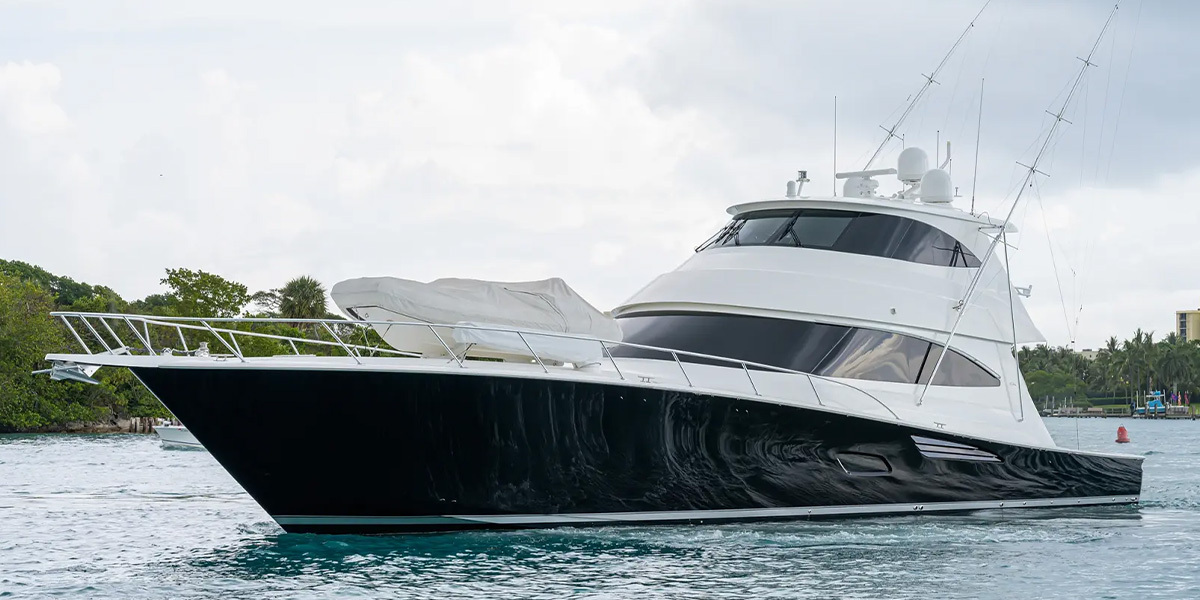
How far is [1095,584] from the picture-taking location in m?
10.1

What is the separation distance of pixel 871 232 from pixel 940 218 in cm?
122

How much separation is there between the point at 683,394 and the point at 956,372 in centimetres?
462

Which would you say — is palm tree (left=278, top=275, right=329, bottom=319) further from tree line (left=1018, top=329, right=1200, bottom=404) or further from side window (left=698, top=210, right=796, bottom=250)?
tree line (left=1018, top=329, right=1200, bottom=404)

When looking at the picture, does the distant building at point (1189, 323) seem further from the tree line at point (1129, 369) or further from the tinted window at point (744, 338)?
the tinted window at point (744, 338)

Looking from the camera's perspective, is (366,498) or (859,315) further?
(859,315)

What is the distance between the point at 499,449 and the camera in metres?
10.8

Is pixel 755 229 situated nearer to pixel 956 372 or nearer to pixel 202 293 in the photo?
pixel 956 372

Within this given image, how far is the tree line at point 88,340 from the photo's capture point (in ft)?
148

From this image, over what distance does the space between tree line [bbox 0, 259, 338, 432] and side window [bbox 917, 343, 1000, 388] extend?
3378 centimetres

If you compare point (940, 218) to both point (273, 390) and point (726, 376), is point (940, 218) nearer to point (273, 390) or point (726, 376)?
point (726, 376)

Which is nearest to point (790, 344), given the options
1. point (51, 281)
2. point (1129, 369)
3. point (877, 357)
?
point (877, 357)

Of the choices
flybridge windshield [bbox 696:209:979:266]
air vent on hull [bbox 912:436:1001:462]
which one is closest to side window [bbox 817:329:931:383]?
air vent on hull [bbox 912:436:1001:462]

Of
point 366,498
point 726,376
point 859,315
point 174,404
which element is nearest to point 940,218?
point 859,315

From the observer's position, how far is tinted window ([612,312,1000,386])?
42.7ft
